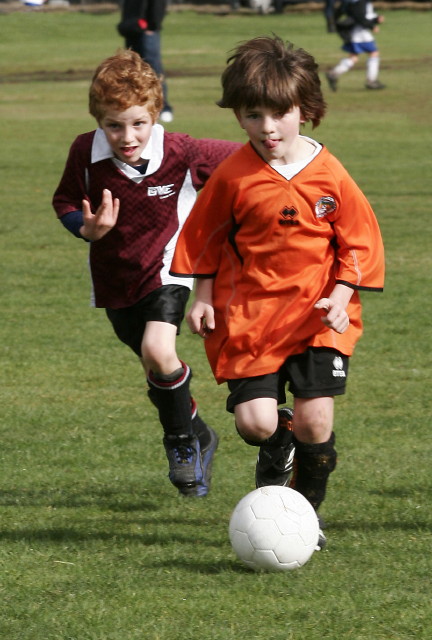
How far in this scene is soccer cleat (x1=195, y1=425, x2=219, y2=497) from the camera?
5.02 m

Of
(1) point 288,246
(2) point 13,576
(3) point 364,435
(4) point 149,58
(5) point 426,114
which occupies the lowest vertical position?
(5) point 426,114

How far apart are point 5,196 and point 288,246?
9.39 m

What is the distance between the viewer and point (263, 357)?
13.9 feet

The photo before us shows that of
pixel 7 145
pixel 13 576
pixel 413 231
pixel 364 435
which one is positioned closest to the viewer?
pixel 13 576

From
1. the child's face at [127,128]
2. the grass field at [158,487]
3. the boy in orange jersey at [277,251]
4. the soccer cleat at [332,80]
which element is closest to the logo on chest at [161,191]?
the child's face at [127,128]

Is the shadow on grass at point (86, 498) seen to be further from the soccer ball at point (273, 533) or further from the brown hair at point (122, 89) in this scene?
the brown hair at point (122, 89)

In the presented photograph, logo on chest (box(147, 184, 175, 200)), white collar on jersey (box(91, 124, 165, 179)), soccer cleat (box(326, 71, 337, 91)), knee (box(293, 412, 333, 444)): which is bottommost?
soccer cleat (box(326, 71, 337, 91))

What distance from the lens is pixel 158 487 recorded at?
16.9 ft

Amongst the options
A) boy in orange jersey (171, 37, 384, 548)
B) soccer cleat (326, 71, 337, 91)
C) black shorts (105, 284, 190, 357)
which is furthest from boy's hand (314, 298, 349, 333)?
soccer cleat (326, 71, 337, 91)

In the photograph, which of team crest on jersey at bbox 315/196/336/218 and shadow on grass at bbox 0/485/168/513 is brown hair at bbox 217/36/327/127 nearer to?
team crest on jersey at bbox 315/196/336/218

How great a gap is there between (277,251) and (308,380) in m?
0.45

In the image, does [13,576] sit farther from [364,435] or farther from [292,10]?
[292,10]

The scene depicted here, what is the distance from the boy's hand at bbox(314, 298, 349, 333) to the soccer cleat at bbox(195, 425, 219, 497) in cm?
125

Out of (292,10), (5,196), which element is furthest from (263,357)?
(292,10)
